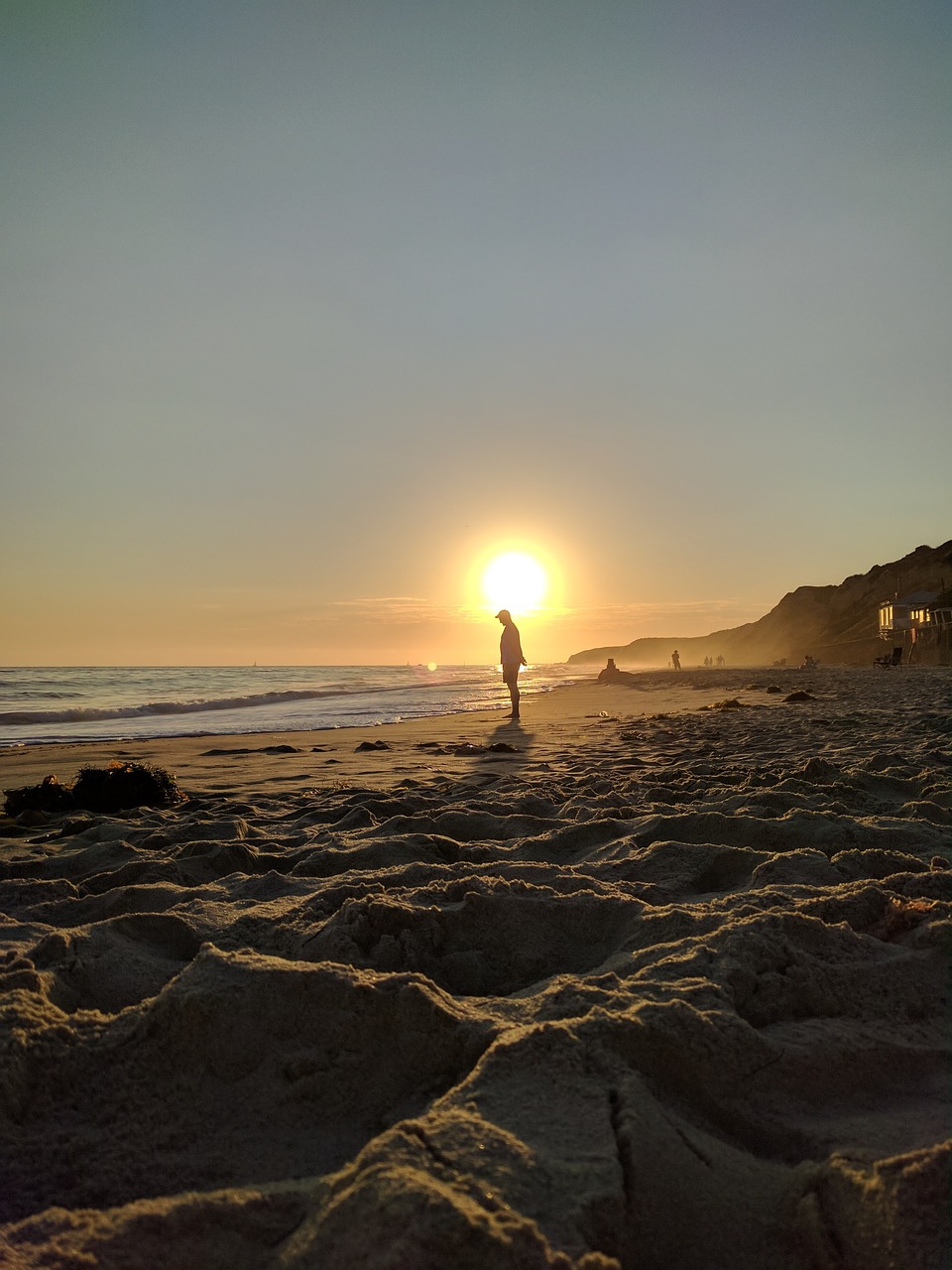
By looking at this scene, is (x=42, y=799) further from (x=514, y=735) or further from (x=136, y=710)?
(x=136, y=710)

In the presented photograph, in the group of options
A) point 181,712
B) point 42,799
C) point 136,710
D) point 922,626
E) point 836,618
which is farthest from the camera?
point 836,618

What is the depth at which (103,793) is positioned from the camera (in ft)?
16.8

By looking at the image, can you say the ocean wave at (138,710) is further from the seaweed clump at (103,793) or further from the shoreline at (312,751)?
the seaweed clump at (103,793)

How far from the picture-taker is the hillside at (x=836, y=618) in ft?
176

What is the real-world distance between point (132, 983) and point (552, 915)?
1200 mm

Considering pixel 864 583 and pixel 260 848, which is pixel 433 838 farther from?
pixel 864 583

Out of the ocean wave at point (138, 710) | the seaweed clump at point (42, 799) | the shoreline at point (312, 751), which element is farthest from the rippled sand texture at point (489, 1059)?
the ocean wave at point (138, 710)

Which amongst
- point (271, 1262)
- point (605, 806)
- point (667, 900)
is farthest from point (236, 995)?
point (605, 806)

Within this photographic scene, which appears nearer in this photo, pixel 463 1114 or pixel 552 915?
pixel 463 1114

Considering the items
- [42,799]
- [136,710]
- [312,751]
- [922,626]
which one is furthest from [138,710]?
[922,626]

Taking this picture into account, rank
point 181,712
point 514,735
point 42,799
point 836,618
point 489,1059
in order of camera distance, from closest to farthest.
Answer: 1. point 489,1059
2. point 42,799
3. point 514,735
4. point 181,712
5. point 836,618

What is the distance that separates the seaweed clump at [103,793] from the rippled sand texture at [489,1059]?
1.80 metres

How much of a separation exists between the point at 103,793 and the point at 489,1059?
4354mm

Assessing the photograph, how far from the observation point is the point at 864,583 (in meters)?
68.9
